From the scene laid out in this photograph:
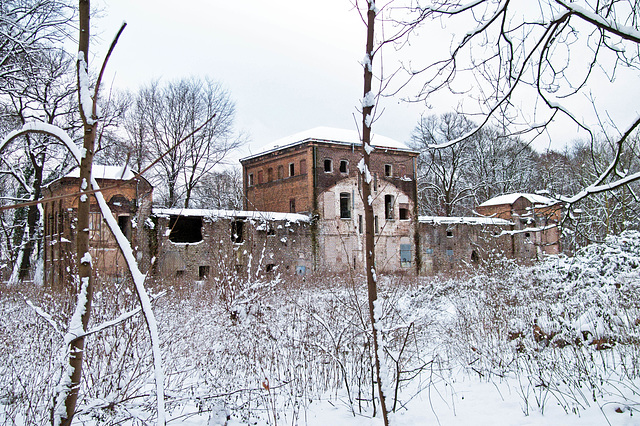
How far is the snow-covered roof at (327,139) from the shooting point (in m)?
31.2

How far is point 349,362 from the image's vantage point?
758 cm

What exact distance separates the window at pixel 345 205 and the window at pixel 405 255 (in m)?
3.83

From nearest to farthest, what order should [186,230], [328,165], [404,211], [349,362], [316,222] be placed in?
[349,362] < [186,230] < [316,222] < [328,165] < [404,211]

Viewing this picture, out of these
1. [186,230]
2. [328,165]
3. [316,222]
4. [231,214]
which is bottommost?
[186,230]

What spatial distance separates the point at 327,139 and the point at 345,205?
4.05 metres

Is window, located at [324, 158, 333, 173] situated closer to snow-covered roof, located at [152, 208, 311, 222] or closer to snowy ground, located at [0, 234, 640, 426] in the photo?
snow-covered roof, located at [152, 208, 311, 222]

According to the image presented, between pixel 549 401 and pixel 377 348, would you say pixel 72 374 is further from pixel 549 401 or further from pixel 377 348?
pixel 549 401

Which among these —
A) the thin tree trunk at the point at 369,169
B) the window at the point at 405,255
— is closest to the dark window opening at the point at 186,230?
the window at the point at 405,255

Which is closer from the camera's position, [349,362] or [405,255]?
[349,362]

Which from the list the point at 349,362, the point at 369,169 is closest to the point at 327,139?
the point at 349,362

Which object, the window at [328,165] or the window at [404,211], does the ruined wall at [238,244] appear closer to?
the window at [328,165]

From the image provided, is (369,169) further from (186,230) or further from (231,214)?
(186,230)

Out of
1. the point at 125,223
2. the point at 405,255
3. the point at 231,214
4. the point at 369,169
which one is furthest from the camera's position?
the point at 405,255

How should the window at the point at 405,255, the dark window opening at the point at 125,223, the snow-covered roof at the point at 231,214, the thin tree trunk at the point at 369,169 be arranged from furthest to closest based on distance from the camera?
the window at the point at 405,255, the snow-covered roof at the point at 231,214, the dark window opening at the point at 125,223, the thin tree trunk at the point at 369,169
